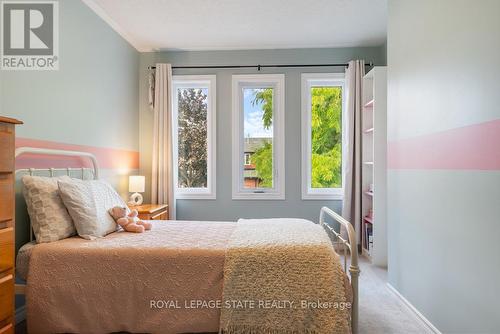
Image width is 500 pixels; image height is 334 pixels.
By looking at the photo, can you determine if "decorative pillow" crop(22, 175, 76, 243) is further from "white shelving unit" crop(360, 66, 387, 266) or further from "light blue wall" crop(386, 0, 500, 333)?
"white shelving unit" crop(360, 66, 387, 266)

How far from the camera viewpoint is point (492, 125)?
145 centimetres

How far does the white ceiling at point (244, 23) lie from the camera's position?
291cm

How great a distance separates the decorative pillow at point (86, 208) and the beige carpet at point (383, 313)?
6.49 ft

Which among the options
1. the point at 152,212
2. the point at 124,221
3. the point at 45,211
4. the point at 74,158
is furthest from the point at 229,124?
the point at 45,211

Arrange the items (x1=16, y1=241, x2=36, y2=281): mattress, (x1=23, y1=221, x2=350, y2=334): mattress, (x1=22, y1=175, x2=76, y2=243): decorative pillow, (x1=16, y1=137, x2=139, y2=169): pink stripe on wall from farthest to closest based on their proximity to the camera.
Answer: (x1=16, y1=137, x2=139, y2=169): pink stripe on wall, (x1=22, y1=175, x2=76, y2=243): decorative pillow, (x1=16, y1=241, x2=36, y2=281): mattress, (x1=23, y1=221, x2=350, y2=334): mattress

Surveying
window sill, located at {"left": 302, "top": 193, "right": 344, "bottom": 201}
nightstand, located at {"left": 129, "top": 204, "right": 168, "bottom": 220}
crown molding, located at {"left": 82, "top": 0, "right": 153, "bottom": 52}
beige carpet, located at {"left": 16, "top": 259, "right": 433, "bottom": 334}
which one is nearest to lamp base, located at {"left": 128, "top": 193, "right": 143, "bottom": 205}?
nightstand, located at {"left": 129, "top": 204, "right": 168, "bottom": 220}

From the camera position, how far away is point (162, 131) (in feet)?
12.7


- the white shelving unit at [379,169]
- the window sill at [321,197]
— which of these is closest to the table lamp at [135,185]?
the window sill at [321,197]

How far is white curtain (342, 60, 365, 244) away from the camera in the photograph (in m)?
3.72

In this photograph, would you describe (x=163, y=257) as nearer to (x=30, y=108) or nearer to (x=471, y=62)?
(x=30, y=108)

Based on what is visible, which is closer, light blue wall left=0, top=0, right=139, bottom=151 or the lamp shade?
light blue wall left=0, top=0, right=139, bottom=151

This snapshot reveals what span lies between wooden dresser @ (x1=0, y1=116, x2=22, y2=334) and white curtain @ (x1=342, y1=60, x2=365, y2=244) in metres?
3.31

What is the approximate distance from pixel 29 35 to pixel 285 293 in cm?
268

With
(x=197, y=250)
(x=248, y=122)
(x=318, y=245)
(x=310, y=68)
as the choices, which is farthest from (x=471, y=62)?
(x=248, y=122)
